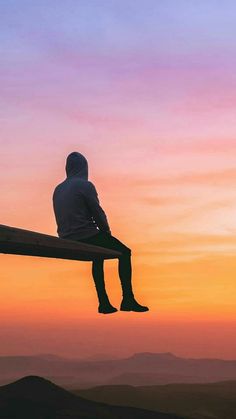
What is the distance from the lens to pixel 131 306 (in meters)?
13.1

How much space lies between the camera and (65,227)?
1275 cm

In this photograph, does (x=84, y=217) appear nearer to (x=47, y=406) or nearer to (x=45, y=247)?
(x=45, y=247)

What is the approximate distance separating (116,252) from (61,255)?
92 cm

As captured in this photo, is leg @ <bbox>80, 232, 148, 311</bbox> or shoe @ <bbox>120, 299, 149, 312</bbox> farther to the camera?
shoe @ <bbox>120, 299, 149, 312</bbox>

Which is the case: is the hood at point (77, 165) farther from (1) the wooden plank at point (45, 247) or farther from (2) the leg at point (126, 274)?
(2) the leg at point (126, 274)

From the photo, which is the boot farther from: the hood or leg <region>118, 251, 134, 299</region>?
the hood

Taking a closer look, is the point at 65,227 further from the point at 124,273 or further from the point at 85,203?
the point at 124,273

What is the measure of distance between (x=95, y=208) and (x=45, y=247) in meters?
1.59

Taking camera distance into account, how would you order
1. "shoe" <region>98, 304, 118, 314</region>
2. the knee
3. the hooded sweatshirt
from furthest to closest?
"shoe" <region>98, 304, 118, 314</region> → the knee → the hooded sweatshirt

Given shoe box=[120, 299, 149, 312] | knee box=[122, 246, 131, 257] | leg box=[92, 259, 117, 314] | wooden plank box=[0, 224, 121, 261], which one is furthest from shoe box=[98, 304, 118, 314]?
knee box=[122, 246, 131, 257]

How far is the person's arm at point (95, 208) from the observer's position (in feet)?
41.7

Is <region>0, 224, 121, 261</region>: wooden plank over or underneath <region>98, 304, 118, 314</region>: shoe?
over

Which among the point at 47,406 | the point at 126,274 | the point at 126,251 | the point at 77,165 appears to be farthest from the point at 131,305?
the point at 47,406

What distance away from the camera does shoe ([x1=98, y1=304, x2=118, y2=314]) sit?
43.9 feet
